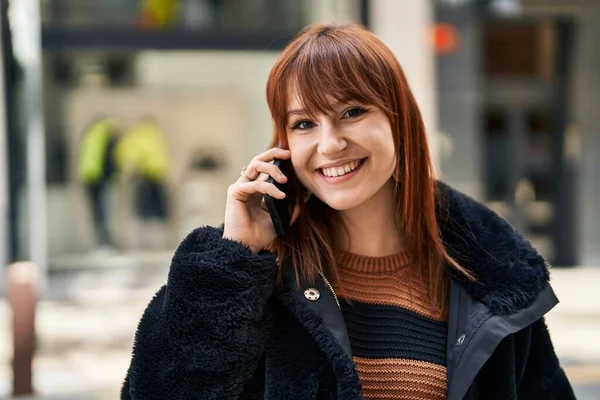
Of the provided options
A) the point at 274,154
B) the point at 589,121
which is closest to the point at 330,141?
the point at 274,154

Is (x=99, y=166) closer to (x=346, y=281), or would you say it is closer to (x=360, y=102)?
(x=346, y=281)

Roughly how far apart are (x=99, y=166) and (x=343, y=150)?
9.71 meters

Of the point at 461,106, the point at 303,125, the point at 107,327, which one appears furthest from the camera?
the point at 461,106

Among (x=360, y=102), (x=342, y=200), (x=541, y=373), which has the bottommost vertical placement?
(x=541, y=373)

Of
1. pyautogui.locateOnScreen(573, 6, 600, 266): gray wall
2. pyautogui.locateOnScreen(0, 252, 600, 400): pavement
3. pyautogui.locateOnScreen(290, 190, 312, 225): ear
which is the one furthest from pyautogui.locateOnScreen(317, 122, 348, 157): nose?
pyautogui.locateOnScreen(573, 6, 600, 266): gray wall

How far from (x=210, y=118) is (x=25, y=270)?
584 cm

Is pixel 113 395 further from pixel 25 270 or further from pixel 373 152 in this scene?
pixel 373 152

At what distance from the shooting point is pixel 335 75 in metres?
1.78

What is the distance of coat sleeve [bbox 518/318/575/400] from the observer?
2016 millimetres

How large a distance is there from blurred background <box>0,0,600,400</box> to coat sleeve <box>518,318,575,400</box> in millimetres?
6717

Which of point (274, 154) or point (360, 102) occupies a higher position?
point (360, 102)

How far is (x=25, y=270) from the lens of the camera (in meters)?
5.91

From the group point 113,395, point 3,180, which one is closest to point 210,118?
point 3,180

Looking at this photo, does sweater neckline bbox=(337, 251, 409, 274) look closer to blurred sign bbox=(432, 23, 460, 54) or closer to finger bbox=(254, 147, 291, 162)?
finger bbox=(254, 147, 291, 162)
